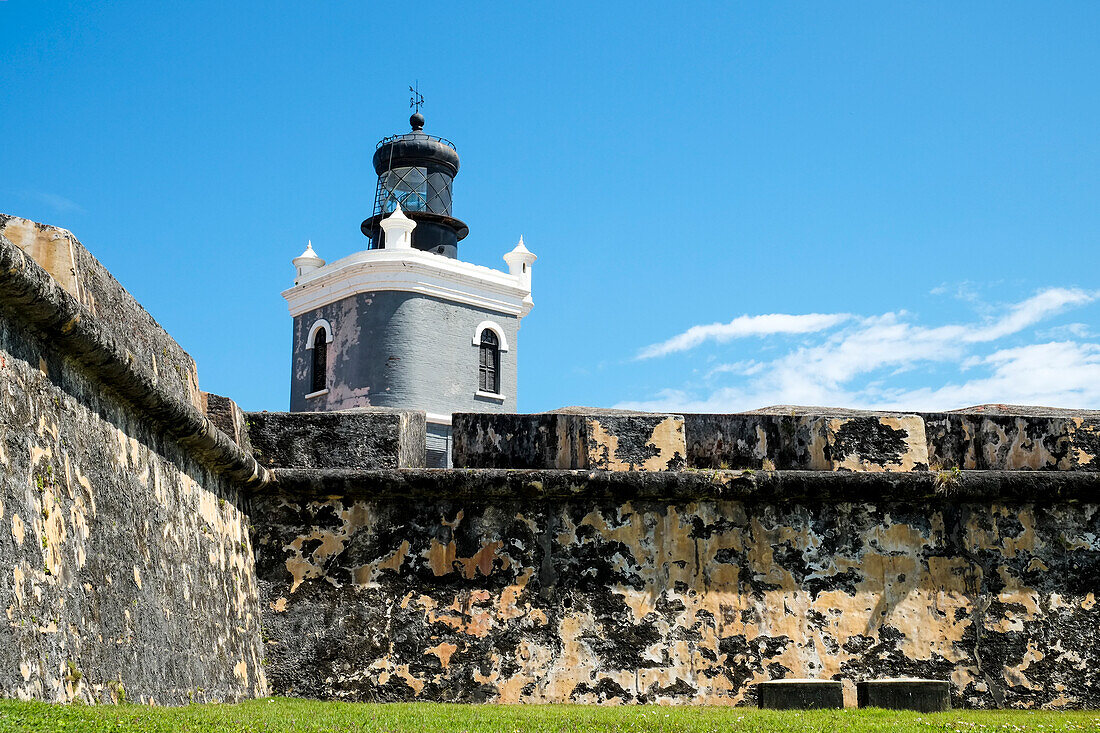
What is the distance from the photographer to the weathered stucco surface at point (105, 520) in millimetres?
3506

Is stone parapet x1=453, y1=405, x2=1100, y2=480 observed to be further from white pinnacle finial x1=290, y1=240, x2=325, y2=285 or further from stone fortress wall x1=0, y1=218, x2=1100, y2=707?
white pinnacle finial x1=290, y1=240, x2=325, y2=285

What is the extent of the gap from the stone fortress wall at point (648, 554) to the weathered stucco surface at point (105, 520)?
13 centimetres

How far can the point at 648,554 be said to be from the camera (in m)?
6.17

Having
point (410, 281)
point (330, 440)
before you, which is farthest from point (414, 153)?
point (330, 440)

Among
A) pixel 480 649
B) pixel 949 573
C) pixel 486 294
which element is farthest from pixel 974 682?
pixel 486 294

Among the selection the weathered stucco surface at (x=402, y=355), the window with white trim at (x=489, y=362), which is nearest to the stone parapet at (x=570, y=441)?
the weathered stucco surface at (x=402, y=355)

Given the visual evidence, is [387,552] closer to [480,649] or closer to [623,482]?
[480,649]

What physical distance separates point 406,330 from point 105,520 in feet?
73.3

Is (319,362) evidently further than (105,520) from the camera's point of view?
Yes

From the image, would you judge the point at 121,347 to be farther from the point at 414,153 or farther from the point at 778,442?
the point at 414,153

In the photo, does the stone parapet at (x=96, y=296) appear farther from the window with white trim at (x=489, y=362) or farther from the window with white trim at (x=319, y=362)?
the window with white trim at (x=319, y=362)

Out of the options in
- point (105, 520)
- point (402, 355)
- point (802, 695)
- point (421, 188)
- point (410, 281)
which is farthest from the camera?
point (421, 188)

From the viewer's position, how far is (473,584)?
6.07m

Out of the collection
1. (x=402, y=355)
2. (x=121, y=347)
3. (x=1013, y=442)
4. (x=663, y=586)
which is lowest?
(x=663, y=586)
